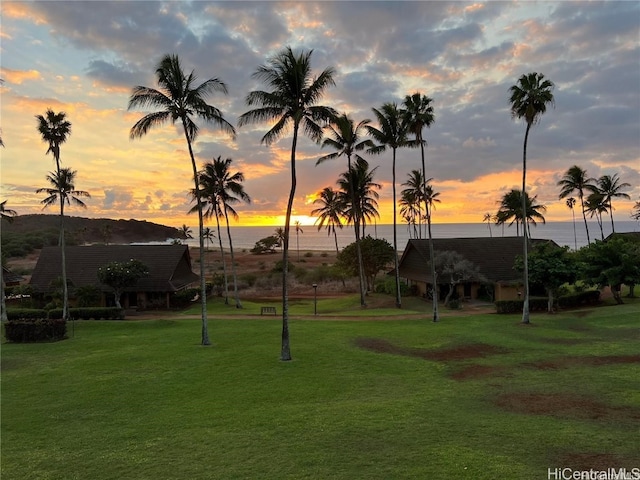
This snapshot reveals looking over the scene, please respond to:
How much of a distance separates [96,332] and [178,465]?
2314 cm

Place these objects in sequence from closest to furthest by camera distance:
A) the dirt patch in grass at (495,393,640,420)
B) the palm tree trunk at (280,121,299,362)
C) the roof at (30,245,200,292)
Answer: the dirt patch in grass at (495,393,640,420) → the palm tree trunk at (280,121,299,362) → the roof at (30,245,200,292)

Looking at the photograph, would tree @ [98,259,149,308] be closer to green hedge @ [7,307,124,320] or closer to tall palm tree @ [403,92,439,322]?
green hedge @ [7,307,124,320]

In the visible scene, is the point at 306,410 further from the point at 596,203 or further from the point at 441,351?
the point at 596,203

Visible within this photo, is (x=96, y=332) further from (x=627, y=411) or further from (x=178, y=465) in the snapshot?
(x=627, y=411)

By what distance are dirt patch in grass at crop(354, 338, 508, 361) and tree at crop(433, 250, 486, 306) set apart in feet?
58.5

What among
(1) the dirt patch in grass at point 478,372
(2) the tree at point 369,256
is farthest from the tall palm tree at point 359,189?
(1) the dirt patch in grass at point 478,372

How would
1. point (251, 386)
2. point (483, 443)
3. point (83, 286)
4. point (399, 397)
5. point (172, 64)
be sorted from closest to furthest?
point (483, 443), point (399, 397), point (251, 386), point (172, 64), point (83, 286)

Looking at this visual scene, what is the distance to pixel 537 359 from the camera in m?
19.2

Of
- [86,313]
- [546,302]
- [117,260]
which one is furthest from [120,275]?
[546,302]

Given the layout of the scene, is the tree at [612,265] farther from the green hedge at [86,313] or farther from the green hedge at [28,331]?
the green hedge at [28,331]

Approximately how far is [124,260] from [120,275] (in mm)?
7379

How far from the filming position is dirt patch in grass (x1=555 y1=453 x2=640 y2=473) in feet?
29.1

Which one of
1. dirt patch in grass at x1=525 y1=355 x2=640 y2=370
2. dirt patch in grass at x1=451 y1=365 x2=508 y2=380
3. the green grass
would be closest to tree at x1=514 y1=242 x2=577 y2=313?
the green grass

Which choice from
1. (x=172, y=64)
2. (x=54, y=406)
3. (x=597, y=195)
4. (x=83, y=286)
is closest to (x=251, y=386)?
(x=54, y=406)
